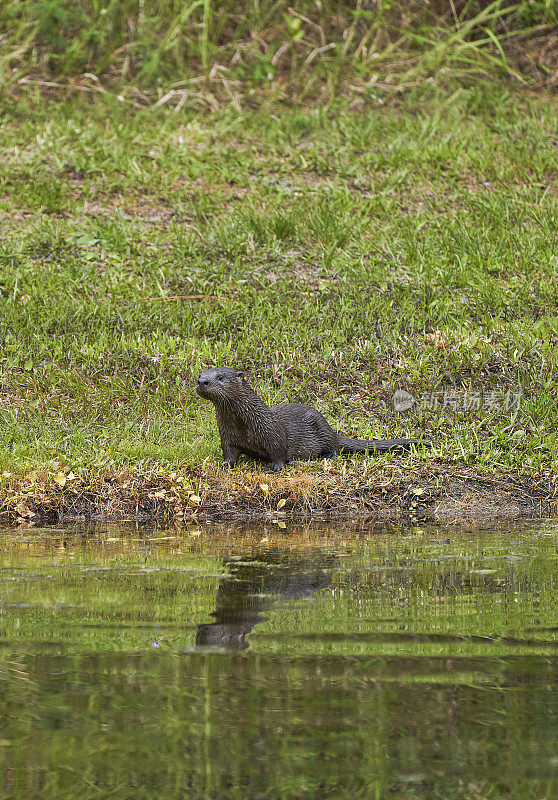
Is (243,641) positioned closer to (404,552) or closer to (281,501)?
(404,552)

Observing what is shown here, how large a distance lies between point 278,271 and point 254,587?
562 centimetres

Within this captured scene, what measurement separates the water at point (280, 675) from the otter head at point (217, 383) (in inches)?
56.9

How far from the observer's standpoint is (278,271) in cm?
930

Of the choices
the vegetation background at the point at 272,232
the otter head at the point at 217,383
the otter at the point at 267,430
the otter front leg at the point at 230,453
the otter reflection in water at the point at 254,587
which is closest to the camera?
the otter reflection in water at the point at 254,587

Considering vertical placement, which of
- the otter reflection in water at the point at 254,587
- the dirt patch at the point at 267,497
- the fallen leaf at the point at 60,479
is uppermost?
the otter reflection in water at the point at 254,587

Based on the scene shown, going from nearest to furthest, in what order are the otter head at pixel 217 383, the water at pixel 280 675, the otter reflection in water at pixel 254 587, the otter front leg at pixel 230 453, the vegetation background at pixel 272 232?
the water at pixel 280 675 < the otter reflection in water at pixel 254 587 < the otter head at pixel 217 383 < the otter front leg at pixel 230 453 < the vegetation background at pixel 272 232

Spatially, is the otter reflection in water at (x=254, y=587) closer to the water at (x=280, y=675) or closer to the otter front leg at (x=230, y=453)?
the water at (x=280, y=675)

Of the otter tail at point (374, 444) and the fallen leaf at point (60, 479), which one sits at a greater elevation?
the fallen leaf at point (60, 479)

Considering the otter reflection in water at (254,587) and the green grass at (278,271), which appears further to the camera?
the green grass at (278,271)

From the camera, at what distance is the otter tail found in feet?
21.9

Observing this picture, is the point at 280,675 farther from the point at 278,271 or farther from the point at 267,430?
the point at 278,271

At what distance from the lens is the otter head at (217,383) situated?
6008 mm

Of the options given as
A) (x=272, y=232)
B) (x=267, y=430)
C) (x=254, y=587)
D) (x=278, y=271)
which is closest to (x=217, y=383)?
(x=267, y=430)

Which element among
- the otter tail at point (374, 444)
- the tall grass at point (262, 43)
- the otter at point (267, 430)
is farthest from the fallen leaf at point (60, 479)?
the tall grass at point (262, 43)
